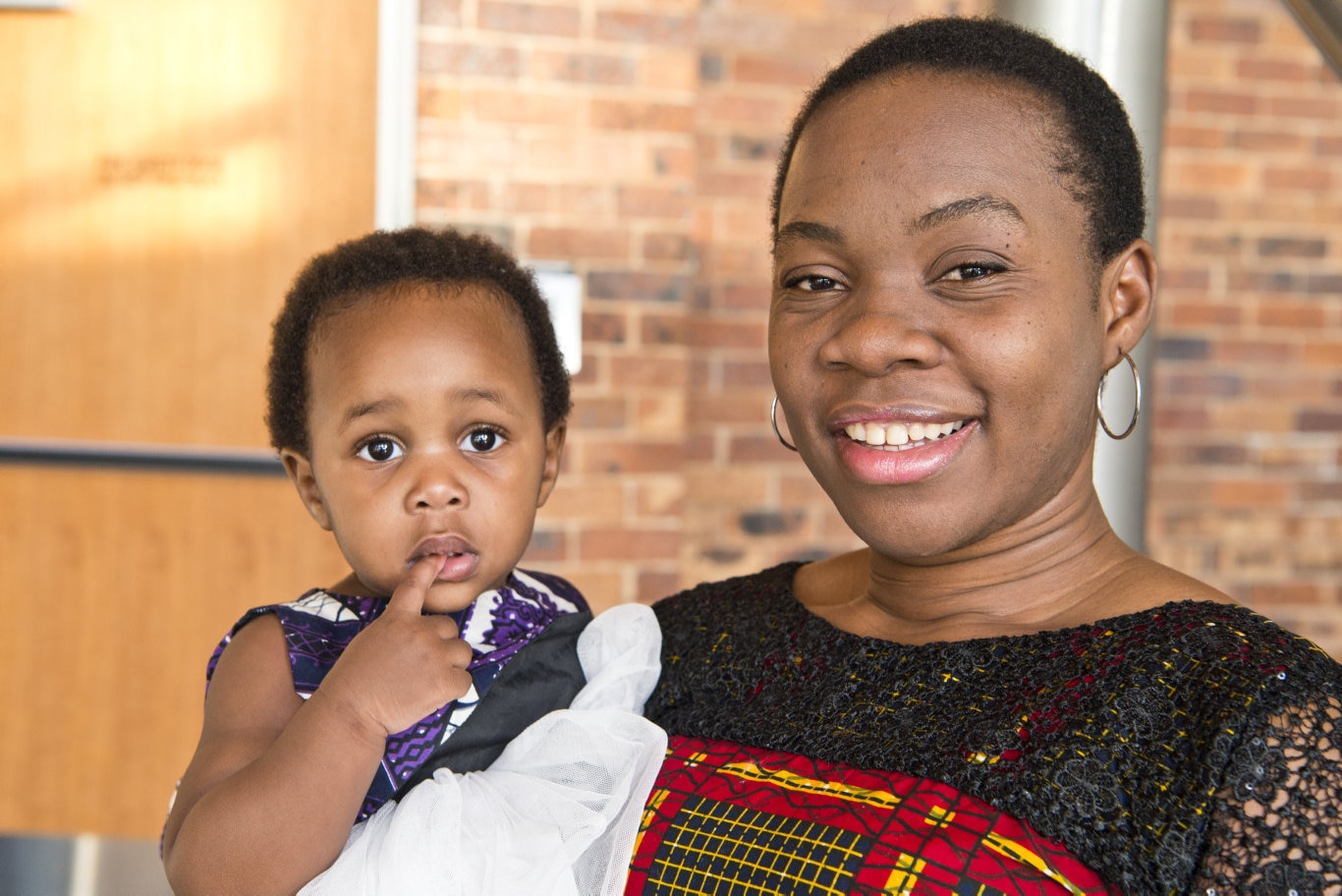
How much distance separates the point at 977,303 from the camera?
129 centimetres

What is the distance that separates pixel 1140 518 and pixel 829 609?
0.39m

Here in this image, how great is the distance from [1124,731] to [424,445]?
79 centimetres

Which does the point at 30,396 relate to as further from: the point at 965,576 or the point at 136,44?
the point at 965,576

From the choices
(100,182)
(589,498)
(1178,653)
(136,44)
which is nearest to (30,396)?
(100,182)

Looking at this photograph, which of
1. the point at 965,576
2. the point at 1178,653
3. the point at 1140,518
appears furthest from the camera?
the point at 1140,518

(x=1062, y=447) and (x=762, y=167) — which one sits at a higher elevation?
(x=762, y=167)

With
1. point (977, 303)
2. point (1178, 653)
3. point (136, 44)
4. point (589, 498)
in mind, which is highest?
point (136, 44)

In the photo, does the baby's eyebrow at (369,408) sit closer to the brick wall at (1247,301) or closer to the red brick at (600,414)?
the red brick at (600,414)

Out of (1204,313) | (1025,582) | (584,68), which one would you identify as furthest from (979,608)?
(1204,313)

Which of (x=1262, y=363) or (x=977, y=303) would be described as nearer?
(x=977, y=303)

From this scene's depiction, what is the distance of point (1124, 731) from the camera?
3.74 feet

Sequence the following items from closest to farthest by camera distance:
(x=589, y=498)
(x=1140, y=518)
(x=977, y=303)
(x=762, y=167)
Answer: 1. (x=977, y=303)
2. (x=1140, y=518)
3. (x=589, y=498)
4. (x=762, y=167)

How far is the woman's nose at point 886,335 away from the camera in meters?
1.29

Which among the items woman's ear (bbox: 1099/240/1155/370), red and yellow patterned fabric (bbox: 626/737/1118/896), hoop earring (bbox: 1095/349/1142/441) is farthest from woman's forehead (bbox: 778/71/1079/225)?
red and yellow patterned fabric (bbox: 626/737/1118/896)
